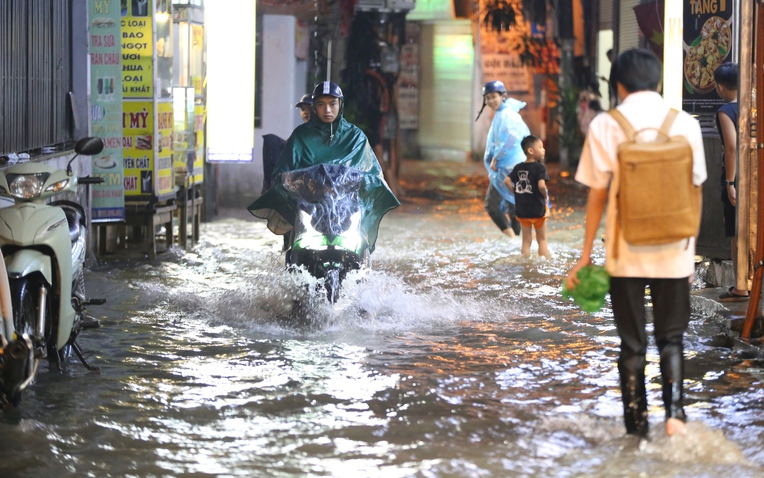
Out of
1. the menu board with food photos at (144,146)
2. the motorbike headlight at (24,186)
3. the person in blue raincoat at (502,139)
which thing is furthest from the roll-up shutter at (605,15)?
the motorbike headlight at (24,186)

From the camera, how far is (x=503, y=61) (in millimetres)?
27625

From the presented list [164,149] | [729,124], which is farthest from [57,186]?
[164,149]

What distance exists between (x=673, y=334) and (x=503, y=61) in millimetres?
23156

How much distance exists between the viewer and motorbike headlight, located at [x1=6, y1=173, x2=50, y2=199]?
6.11 meters

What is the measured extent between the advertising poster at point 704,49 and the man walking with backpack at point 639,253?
469 cm

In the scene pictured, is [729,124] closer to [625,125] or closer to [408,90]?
[625,125]

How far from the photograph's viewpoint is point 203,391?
610 cm

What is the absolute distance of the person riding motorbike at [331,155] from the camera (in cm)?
858

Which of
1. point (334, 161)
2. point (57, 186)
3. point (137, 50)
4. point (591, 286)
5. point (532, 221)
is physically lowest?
point (532, 221)

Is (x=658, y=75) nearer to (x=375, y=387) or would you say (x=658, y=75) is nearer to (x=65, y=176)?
(x=375, y=387)

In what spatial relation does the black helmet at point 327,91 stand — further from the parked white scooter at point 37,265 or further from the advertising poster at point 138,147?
the advertising poster at point 138,147

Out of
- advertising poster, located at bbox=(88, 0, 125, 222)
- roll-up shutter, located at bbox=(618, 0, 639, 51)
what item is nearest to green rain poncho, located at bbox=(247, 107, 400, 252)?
advertising poster, located at bbox=(88, 0, 125, 222)

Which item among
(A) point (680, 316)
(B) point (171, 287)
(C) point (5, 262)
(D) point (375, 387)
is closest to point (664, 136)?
(A) point (680, 316)

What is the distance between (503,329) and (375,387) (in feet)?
6.73
